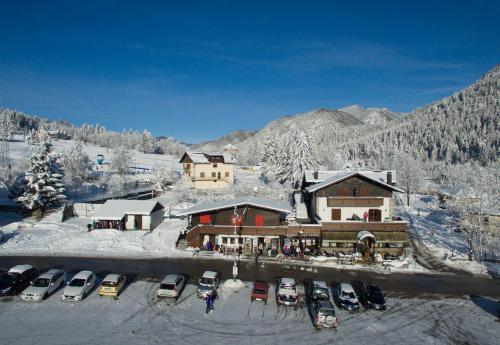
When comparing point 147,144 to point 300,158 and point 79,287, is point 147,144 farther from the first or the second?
point 79,287

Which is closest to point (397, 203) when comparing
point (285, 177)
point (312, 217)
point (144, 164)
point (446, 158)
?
point (285, 177)

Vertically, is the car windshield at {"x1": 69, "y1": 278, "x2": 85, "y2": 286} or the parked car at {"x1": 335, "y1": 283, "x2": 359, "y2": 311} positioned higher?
the car windshield at {"x1": 69, "y1": 278, "x2": 85, "y2": 286}

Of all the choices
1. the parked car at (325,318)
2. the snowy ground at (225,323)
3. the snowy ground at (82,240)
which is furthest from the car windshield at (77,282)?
the parked car at (325,318)

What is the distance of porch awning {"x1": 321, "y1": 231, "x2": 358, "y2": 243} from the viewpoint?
137 feet

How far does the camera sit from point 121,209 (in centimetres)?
5038

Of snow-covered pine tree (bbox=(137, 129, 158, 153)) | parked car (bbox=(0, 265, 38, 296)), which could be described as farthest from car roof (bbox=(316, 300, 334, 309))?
snow-covered pine tree (bbox=(137, 129, 158, 153))

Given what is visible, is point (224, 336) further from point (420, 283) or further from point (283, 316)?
point (420, 283)

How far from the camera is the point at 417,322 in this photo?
2488 cm

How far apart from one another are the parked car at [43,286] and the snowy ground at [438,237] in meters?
38.5

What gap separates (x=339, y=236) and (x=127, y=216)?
94.5 feet

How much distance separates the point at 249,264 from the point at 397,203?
2166 inches

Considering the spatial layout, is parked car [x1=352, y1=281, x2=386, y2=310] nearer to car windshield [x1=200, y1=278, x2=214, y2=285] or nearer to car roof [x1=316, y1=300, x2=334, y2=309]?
car roof [x1=316, y1=300, x2=334, y2=309]

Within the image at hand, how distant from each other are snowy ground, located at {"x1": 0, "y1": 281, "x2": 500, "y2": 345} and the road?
3166mm

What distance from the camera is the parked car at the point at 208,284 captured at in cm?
2742
